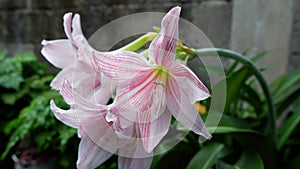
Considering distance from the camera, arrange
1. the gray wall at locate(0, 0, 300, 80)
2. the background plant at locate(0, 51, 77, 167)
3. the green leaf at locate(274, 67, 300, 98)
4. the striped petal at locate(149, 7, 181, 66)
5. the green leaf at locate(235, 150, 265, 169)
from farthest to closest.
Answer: the gray wall at locate(0, 0, 300, 80) → the background plant at locate(0, 51, 77, 167) → the green leaf at locate(274, 67, 300, 98) → the green leaf at locate(235, 150, 265, 169) → the striped petal at locate(149, 7, 181, 66)

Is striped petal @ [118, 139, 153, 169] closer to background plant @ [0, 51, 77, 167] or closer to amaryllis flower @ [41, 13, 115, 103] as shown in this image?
amaryllis flower @ [41, 13, 115, 103]

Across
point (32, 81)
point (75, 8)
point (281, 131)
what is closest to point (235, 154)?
point (281, 131)

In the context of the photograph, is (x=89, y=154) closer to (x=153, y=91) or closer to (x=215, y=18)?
(x=153, y=91)

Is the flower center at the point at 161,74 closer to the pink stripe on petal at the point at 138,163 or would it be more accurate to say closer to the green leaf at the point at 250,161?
the pink stripe on petal at the point at 138,163

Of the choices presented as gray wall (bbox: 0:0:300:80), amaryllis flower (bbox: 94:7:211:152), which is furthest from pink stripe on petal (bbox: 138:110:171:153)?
gray wall (bbox: 0:0:300:80)

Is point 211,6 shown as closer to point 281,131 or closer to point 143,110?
point 281,131
